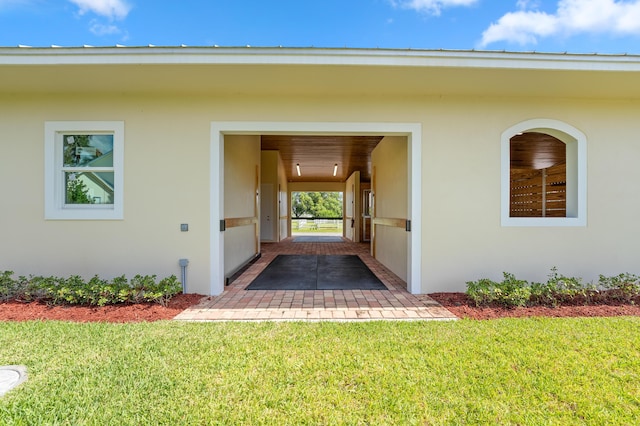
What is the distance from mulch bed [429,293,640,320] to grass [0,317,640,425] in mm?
287

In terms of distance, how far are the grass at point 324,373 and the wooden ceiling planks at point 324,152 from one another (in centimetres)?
561

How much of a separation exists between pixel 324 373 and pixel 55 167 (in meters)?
4.94

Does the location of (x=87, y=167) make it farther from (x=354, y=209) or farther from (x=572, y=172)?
(x=354, y=209)

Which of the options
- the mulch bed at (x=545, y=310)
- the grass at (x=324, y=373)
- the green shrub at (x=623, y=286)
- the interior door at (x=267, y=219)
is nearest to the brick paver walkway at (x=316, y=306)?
the mulch bed at (x=545, y=310)

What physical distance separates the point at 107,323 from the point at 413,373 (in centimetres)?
324

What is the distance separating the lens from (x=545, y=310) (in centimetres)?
374

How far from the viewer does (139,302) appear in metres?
3.97

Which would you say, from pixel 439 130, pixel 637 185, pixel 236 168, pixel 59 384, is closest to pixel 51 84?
pixel 236 168

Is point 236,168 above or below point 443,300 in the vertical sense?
above

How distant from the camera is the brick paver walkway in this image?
3.63 m

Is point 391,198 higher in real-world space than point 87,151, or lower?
lower

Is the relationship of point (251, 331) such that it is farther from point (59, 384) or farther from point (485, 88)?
point (485, 88)

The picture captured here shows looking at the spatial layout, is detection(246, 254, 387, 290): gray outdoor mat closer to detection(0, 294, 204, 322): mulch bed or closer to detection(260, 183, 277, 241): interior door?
detection(0, 294, 204, 322): mulch bed

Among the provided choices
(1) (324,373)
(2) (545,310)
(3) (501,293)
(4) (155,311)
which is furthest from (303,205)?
(1) (324,373)
